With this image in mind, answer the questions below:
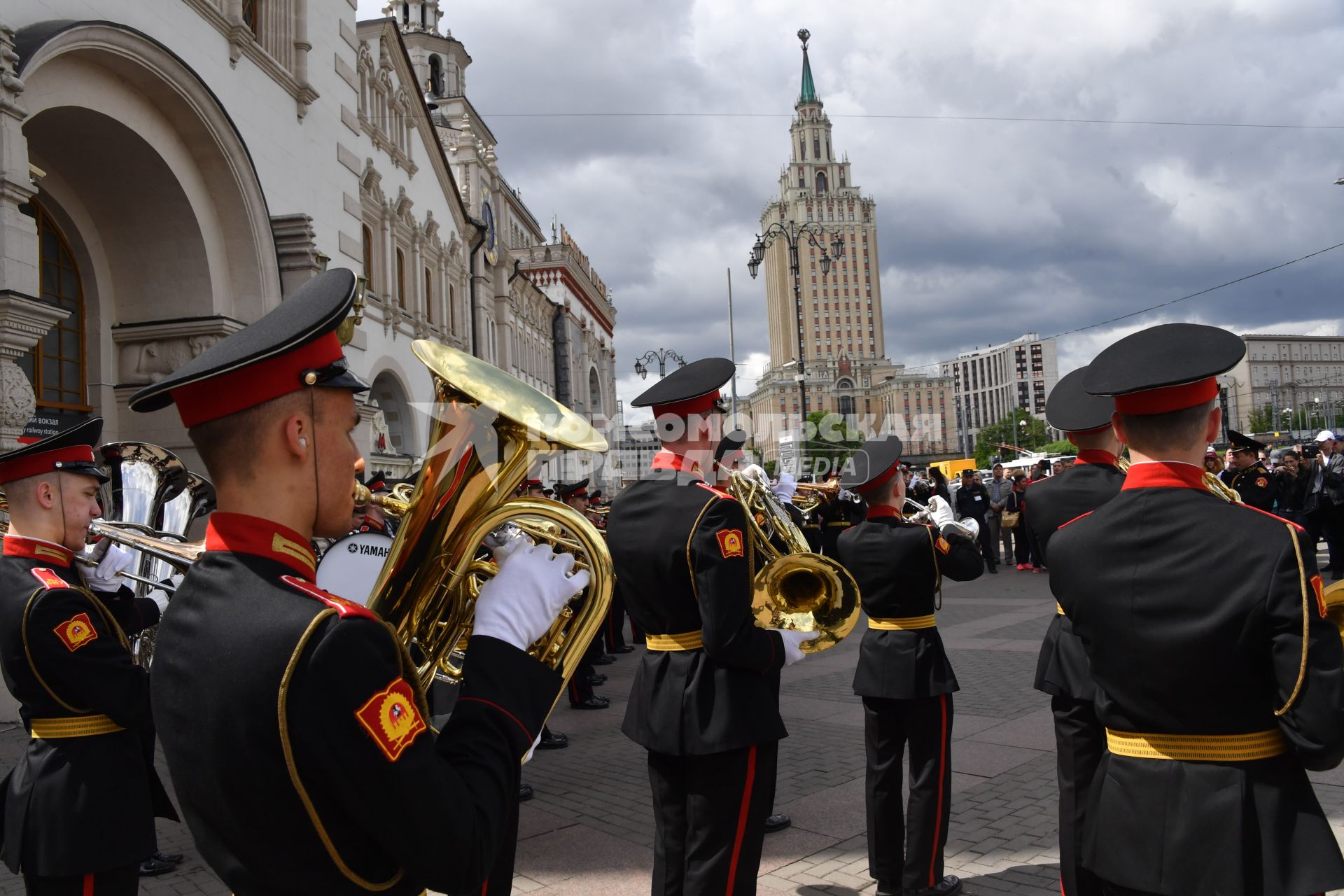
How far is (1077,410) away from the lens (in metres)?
4.39

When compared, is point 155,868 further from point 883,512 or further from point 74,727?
point 883,512

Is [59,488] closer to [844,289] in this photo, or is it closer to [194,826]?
[194,826]

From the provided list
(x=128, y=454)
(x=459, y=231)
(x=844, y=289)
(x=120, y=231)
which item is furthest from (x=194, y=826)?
(x=844, y=289)

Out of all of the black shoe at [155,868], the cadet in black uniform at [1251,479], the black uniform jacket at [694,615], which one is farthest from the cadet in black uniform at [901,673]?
the cadet in black uniform at [1251,479]

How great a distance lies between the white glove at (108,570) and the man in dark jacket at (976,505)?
52.3 feet

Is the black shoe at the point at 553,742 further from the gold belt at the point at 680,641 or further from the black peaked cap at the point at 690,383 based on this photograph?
the black peaked cap at the point at 690,383

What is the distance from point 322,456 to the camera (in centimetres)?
173

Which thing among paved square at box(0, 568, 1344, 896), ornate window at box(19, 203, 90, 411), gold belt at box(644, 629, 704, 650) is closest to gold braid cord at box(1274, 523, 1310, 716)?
gold belt at box(644, 629, 704, 650)

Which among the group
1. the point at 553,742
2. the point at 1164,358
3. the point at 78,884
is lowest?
the point at 553,742

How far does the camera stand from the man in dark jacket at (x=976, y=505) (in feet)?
60.9

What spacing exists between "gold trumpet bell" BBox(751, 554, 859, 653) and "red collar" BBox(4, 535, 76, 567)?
9.10 feet

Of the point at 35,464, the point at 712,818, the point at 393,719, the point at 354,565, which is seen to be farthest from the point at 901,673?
the point at 35,464

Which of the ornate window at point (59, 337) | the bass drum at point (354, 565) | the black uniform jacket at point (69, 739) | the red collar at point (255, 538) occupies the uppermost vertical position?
the ornate window at point (59, 337)

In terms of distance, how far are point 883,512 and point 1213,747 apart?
8.18 feet
